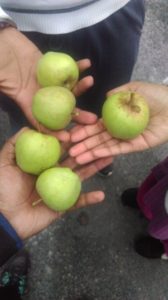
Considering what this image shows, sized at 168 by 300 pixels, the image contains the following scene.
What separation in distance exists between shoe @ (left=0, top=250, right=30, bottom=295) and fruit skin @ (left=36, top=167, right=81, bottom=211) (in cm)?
76

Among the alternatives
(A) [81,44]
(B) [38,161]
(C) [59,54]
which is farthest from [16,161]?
(A) [81,44]

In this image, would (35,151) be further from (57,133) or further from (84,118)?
(84,118)

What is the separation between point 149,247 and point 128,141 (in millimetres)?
878

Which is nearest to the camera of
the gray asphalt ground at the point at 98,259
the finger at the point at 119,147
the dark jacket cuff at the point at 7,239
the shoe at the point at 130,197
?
the dark jacket cuff at the point at 7,239

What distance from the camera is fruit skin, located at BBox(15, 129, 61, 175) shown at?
155cm

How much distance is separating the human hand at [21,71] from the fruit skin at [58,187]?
0.22m

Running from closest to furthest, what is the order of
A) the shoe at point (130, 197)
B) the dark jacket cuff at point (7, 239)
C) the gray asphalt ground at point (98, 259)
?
the dark jacket cuff at point (7, 239)
the gray asphalt ground at point (98, 259)
the shoe at point (130, 197)

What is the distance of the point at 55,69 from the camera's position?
5.38ft

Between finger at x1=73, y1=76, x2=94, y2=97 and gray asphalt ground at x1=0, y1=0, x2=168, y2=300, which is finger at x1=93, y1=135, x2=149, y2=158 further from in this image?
gray asphalt ground at x1=0, y1=0, x2=168, y2=300

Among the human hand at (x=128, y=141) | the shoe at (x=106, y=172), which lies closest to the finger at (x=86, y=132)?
the human hand at (x=128, y=141)

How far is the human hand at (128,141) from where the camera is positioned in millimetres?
1606

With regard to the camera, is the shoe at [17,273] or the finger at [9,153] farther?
the shoe at [17,273]

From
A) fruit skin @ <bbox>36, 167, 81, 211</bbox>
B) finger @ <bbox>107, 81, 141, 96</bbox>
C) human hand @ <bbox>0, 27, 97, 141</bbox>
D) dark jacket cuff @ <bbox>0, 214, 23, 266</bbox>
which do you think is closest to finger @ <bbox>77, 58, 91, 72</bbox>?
human hand @ <bbox>0, 27, 97, 141</bbox>

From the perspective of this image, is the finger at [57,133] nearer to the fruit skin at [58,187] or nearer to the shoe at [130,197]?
the fruit skin at [58,187]
